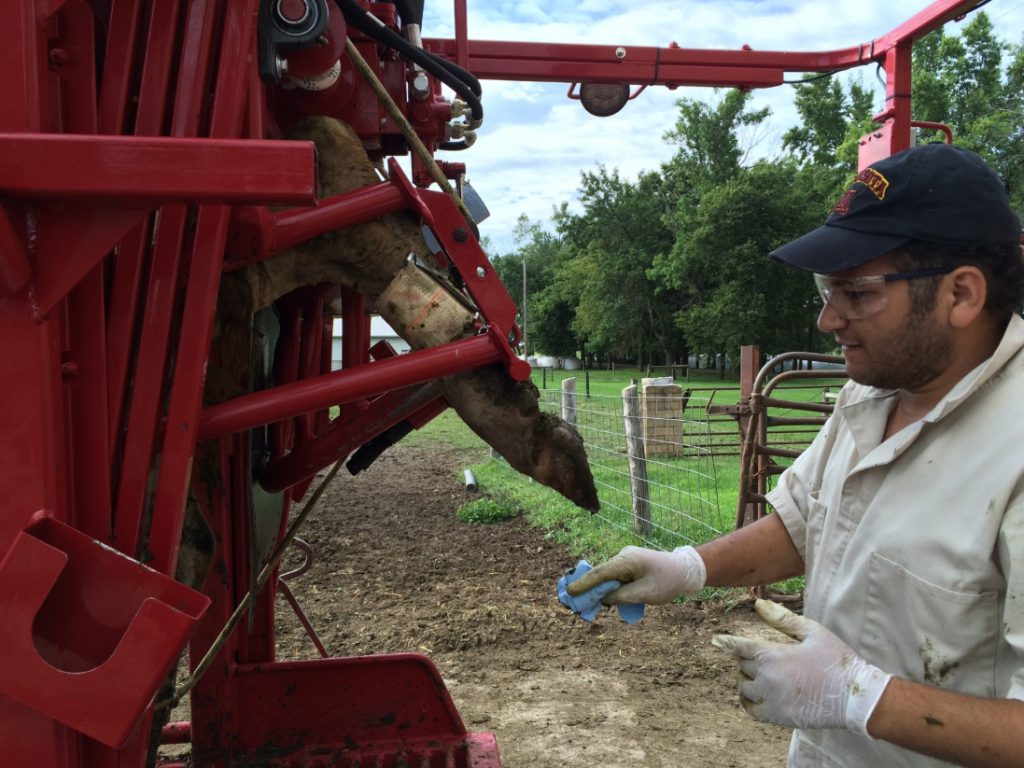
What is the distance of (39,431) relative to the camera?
1293mm

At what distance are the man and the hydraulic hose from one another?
108 cm

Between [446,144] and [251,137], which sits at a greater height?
[446,144]

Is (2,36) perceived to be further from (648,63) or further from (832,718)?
(648,63)

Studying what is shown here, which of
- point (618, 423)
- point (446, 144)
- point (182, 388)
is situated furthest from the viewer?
point (618, 423)

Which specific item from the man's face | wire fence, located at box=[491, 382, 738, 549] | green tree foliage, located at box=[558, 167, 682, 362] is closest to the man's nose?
the man's face

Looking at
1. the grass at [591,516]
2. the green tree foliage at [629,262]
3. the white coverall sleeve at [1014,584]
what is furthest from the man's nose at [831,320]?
the green tree foliage at [629,262]

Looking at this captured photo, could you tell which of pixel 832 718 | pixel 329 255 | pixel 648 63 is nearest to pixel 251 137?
pixel 329 255

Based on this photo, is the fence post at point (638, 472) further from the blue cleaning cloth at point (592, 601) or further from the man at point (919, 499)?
the man at point (919, 499)

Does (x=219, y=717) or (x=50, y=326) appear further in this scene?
(x=219, y=717)

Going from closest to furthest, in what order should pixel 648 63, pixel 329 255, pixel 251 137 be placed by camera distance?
pixel 251 137, pixel 329 255, pixel 648 63

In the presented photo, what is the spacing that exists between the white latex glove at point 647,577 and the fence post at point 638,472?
4619mm

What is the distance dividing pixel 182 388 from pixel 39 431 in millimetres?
257

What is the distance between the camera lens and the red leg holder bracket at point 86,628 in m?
1.25

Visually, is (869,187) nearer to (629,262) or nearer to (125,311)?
(125,311)
